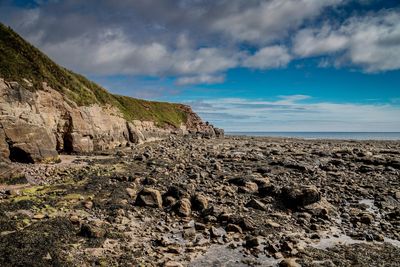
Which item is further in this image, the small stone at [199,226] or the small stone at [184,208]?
the small stone at [184,208]

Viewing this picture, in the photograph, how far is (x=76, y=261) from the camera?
9.34m

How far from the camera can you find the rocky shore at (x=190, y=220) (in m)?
10.1

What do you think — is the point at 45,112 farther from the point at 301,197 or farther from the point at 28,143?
the point at 301,197

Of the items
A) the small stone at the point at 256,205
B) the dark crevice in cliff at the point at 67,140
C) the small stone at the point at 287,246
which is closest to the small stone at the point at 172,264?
the small stone at the point at 287,246

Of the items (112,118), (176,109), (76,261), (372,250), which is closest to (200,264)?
(76,261)

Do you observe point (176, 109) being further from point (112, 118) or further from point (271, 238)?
point (271, 238)

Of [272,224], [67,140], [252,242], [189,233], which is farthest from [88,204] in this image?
[67,140]

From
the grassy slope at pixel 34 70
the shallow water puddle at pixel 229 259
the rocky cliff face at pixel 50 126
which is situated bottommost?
the shallow water puddle at pixel 229 259

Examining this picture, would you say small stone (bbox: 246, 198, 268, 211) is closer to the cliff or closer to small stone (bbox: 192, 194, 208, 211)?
small stone (bbox: 192, 194, 208, 211)

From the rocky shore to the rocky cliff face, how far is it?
2755 mm

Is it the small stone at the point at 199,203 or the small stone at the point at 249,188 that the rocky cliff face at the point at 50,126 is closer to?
the small stone at the point at 199,203

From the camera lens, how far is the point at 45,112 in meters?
28.2

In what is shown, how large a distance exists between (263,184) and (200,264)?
10.1m

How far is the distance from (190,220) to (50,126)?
20589 millimetres
